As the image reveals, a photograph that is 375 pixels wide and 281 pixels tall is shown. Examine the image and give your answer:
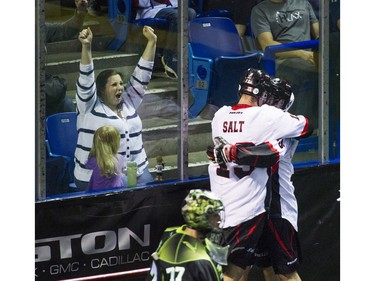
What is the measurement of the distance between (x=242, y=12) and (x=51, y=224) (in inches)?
81.5

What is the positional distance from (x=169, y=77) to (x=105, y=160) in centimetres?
74

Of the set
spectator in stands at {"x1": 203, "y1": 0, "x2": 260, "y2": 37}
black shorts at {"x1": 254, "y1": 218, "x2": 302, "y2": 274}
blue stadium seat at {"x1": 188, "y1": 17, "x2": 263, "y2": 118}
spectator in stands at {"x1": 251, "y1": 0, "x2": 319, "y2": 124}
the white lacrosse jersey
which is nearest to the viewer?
the white lacrosse jersey

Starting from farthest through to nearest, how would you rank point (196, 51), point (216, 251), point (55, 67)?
point (196, 51) → point (55, 67) → point (216, 251)

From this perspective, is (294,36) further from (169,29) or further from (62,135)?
(62,135)

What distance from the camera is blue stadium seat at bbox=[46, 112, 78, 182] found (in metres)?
9.42

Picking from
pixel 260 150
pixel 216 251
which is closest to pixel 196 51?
pixel 260 150

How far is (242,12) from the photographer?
1038 centimetres

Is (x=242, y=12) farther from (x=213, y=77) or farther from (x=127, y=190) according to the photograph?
(x=127, y=190)

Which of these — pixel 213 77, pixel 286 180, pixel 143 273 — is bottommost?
pixel 143 273

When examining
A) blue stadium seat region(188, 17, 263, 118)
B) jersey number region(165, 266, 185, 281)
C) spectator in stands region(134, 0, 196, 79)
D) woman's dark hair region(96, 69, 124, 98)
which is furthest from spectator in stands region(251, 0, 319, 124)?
jersey number region(165, 266, 185, 281)

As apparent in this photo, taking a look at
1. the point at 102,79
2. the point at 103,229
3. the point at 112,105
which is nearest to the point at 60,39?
the point at 102,79

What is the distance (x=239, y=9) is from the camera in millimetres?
10352

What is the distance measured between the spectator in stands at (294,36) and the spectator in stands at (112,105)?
38.2 inches

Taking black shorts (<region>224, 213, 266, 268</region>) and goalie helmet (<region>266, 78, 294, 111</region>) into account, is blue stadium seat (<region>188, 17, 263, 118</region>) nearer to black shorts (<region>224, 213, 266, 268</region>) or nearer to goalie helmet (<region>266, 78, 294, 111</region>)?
goalie helmet (<region>266, 78, 294, 111</region>)
